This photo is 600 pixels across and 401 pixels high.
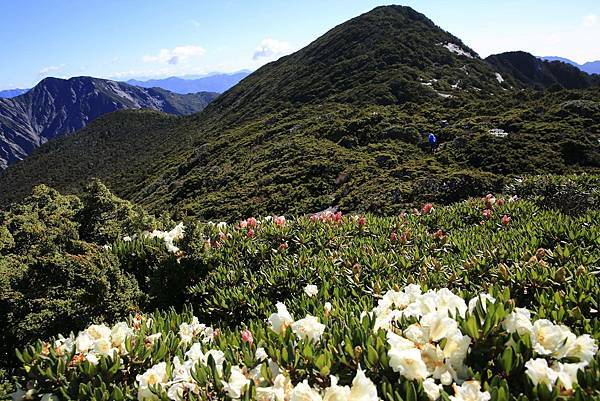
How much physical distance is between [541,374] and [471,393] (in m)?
0.35

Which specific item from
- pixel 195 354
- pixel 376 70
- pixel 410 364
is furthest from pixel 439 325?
pixel 376 70

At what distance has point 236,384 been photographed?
219 centimetres

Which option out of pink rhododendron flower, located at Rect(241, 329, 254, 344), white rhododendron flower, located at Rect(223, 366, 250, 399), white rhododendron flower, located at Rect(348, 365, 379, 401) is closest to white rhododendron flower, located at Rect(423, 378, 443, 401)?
white rhododendron flower, located at Rect(348, 365, 379, 401)

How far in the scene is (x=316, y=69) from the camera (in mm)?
56656

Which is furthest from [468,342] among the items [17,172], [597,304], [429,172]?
[17,172]

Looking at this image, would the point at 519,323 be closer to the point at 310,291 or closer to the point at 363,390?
the point at 363,390

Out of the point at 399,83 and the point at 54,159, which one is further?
the point at 54,159

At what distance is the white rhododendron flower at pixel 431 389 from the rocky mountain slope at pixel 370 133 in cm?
1455

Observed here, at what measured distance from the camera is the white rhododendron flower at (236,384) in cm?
215

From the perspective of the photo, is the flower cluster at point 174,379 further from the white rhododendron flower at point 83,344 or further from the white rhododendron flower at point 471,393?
the white rhododendron flower at point 471,393

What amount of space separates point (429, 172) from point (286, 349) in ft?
60.8

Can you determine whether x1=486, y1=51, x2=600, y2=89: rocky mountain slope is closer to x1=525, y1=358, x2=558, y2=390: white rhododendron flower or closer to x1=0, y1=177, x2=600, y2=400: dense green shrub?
Answer: x1=0, y1=177, x2=600, y2=400: dense green shrub

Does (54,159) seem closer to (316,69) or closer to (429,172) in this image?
(316,69)

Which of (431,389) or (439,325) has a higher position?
(439,325)
